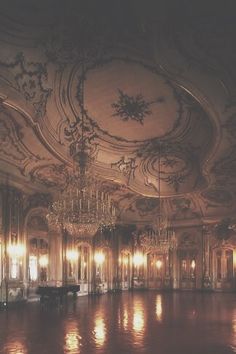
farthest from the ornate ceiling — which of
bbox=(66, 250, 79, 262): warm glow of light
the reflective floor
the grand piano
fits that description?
the reflective floor

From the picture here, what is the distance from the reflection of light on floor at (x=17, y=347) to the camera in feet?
27.2

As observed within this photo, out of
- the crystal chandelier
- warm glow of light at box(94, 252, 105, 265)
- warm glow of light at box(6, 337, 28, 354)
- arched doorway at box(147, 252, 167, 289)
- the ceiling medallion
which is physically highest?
the ceiling medallion

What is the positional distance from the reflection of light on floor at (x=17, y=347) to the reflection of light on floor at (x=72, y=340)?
81 cm

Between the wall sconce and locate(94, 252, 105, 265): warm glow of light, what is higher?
locate(94, 252, 105, 265): warm glow of light

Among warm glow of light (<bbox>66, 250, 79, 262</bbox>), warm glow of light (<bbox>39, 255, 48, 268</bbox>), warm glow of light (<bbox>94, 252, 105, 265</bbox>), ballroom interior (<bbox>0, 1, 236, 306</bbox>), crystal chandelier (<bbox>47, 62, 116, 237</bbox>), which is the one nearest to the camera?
ballroom interior (<bbox>0, 1, 236, 306</bbox>)

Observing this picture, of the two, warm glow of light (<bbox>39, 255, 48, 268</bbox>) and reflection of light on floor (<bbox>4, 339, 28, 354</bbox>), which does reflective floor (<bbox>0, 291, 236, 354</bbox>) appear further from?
warm glow of light (<bbox>39, 255, 48, 268</bbox>)

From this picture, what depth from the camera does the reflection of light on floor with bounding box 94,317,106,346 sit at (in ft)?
30.7

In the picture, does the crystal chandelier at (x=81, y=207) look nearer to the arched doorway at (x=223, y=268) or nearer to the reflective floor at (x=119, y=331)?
the reflective floor at (x=119, y=331)

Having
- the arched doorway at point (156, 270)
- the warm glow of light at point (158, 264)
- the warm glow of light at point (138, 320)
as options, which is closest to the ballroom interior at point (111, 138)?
the arched doorway at point (156, 270)

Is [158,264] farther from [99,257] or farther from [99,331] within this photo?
[99,331]

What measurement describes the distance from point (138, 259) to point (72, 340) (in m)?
19.8

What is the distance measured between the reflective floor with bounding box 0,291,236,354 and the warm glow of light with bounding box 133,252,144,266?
13.5 metres

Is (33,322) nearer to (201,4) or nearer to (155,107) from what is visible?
(155,107)

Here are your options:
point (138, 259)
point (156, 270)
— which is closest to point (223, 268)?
point (156, 270)
